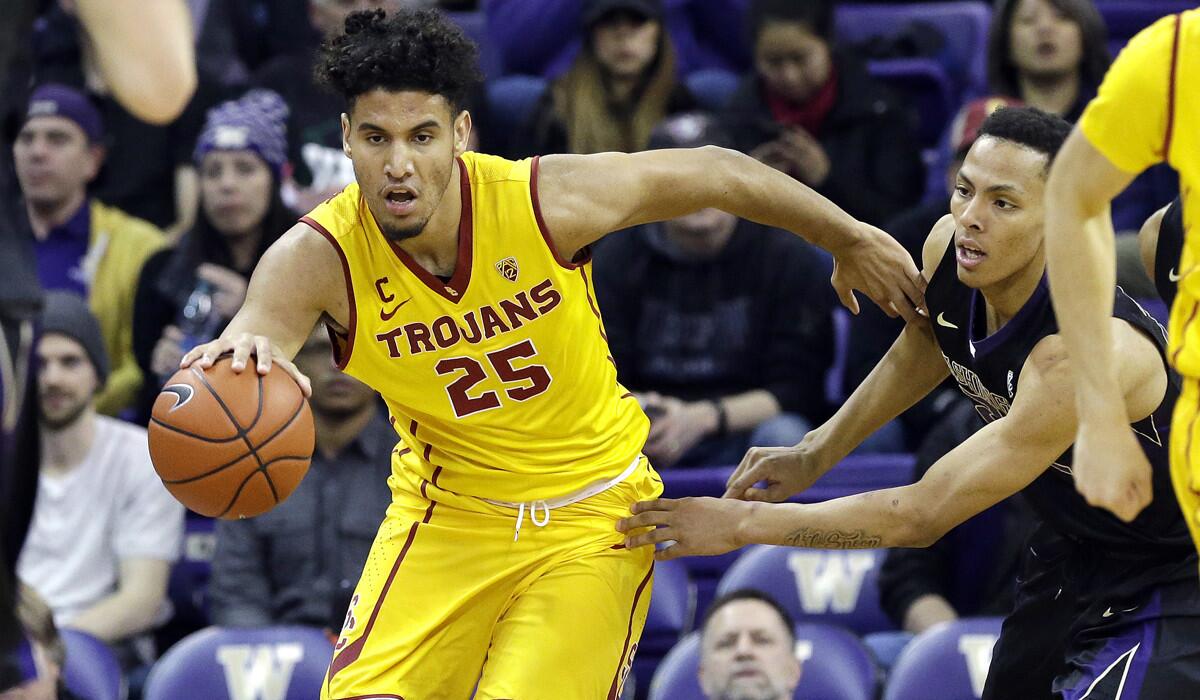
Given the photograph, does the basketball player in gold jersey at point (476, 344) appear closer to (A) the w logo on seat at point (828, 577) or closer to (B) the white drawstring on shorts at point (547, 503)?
(B) the white drawstring on shorts at point (547, 503)

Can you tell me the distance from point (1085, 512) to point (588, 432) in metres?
1.35

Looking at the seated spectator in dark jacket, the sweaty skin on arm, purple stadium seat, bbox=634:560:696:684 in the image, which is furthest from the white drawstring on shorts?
the seated spectator in dark jacket

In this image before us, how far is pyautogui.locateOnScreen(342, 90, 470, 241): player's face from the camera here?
4.53 m

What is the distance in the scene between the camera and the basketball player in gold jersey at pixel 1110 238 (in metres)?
3.48

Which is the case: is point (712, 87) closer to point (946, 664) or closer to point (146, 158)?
point (146, 158)

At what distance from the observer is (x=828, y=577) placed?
23.4 feet

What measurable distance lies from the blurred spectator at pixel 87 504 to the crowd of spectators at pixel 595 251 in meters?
0.01

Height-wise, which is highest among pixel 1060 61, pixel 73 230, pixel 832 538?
pixel 1060 61

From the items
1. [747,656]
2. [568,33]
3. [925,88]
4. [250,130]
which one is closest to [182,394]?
[747,656]

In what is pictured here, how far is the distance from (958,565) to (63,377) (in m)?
3.71

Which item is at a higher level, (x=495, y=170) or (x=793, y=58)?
(x=793, y=58)

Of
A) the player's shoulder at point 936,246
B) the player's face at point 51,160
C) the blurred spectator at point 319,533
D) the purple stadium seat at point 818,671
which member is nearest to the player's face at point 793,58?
the blurred spectator at point 319,533

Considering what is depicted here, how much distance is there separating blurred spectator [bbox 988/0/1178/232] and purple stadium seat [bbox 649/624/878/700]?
8.70 ft

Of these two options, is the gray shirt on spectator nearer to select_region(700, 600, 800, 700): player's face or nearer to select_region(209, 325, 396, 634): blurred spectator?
select_region(209, 325, 396, 634): blurred spectator
